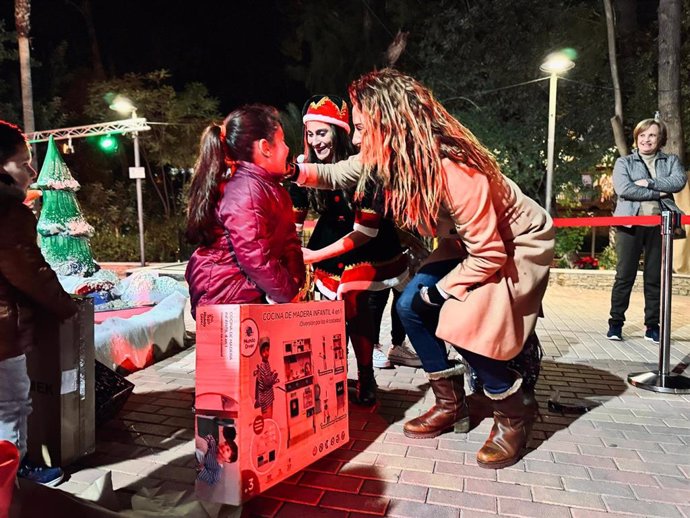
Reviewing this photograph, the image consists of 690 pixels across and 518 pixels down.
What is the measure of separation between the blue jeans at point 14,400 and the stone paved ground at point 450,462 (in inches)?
12.9

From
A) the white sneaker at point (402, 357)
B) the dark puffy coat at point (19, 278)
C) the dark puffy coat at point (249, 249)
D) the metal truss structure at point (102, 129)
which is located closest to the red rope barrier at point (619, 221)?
the white sneaker at point (402, 357)

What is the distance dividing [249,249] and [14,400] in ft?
3.80

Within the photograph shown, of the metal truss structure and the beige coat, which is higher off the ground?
the metal truss structure

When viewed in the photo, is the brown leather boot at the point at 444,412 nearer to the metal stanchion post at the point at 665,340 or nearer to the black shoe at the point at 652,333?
the metal stanchion post at the point at 665,340

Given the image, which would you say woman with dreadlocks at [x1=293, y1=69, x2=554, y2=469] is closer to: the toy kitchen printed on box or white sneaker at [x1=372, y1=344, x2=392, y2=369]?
the toy kitchen printed on box

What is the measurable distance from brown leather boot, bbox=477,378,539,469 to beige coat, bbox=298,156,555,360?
266 millimetres

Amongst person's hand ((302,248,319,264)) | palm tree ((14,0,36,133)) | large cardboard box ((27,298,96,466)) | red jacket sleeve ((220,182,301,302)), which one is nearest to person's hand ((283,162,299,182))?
→ red jacket sleeve ((220,182,301,302))

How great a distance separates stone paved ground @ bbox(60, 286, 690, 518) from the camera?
2.22 m

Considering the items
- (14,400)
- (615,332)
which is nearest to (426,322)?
(14,400)

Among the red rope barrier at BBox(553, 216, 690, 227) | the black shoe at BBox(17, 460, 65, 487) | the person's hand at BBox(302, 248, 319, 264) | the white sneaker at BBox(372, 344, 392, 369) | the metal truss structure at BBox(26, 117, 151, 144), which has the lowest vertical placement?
the black shoe at BBox(17, 460, 65, 487)

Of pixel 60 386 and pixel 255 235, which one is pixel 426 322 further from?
pixel 60 386

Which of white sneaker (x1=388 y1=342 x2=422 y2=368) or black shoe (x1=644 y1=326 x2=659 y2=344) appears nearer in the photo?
white sneaker (x1=388 y1=342 x2=422 y2=368)

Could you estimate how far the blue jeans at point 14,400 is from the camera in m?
2.21

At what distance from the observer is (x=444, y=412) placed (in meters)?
2.91
